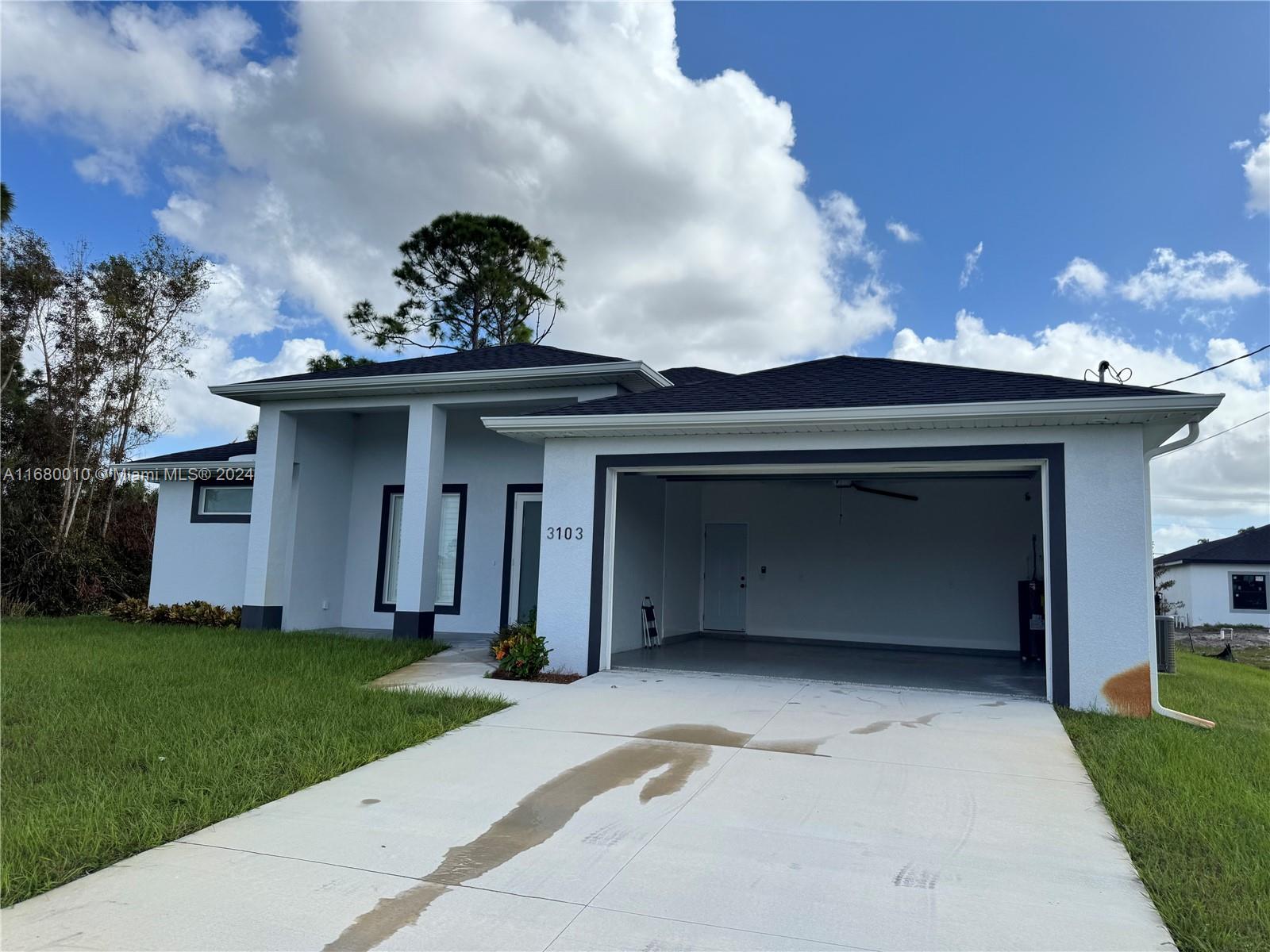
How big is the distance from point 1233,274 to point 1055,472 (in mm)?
12216

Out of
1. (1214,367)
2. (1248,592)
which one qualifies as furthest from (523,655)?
(1248,592)

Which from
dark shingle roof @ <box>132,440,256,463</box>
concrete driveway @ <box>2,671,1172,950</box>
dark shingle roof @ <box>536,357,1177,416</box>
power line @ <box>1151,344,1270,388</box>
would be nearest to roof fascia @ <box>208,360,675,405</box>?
dark shingle roof @ <box>536,357,1177,416</box>

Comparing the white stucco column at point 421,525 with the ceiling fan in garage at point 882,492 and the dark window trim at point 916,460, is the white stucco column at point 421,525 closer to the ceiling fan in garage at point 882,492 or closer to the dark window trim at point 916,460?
the dark window trim at point 916,460

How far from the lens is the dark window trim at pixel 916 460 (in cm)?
762

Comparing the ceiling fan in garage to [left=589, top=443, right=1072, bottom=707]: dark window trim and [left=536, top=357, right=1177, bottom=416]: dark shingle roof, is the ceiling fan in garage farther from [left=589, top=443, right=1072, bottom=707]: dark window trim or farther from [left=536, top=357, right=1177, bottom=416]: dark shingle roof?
[left=589, top=443, right=1072, bottom=707]: dark window trim

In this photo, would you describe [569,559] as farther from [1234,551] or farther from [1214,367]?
[1234,551]

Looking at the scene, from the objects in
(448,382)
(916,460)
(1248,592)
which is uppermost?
(448,382)

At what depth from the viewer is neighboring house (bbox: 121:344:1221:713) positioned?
24.8ft

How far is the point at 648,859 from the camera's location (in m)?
3.75

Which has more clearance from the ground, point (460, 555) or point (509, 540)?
point (509, 540)

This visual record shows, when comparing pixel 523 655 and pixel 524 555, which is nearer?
pixel 523 655

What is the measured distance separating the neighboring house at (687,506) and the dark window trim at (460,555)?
4 cm

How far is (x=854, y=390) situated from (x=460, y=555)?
6.99 meters

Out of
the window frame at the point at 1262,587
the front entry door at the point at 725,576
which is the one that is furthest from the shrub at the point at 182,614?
the window frame at the point at 1262,587
